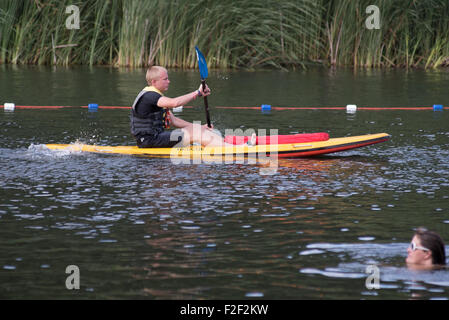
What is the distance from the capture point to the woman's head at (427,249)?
5.75m

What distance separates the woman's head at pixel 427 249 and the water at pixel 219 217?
0.08 meters

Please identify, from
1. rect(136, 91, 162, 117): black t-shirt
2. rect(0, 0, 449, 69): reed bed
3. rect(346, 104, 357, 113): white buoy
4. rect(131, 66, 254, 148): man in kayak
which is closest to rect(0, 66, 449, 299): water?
rect(131, 66, 254, 148): man in kayak

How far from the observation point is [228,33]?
20.3 m

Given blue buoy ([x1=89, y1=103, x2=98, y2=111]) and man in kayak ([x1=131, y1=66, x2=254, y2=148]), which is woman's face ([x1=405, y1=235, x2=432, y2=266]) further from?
blue buoy ([x1=89, y1=103, x2=98, y2=111])

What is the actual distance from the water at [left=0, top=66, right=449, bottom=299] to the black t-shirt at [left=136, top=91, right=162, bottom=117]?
0.65m

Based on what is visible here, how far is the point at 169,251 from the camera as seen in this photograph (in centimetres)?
632

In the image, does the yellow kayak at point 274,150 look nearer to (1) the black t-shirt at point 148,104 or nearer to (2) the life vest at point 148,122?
(2) the life vest at point 148,122

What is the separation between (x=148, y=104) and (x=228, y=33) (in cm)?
1017

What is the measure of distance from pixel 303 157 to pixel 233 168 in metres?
1.10

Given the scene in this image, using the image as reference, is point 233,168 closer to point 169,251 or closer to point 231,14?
point 169,251

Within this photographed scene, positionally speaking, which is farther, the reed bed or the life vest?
the reed bed

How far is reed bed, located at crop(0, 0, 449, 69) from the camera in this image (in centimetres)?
2012

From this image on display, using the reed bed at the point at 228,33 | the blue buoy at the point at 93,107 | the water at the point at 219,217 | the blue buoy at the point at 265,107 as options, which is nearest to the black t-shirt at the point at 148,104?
the water at the point at 219,217

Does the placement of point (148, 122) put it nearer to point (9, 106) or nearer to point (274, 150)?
point (274, 150)
